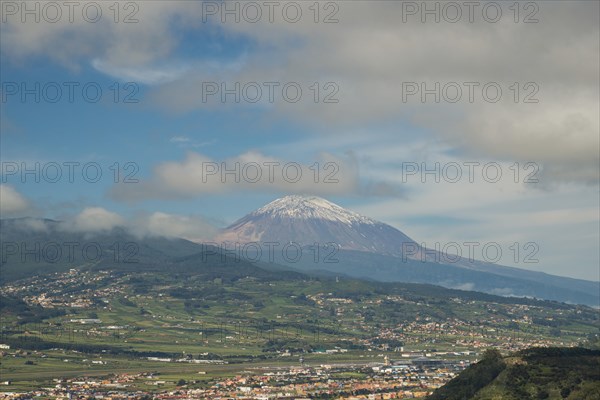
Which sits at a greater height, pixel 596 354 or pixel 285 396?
pixel 596 354

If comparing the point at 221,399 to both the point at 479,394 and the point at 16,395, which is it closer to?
the point at 16,395

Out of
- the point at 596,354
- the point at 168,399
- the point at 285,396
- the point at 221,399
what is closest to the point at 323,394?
the point at 285,396

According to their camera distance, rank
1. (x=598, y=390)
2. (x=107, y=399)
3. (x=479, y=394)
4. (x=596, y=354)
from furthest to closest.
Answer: (x=107, y=399) < (x=596, y=354) < (x=479, y=394) < (x=598, y=390)

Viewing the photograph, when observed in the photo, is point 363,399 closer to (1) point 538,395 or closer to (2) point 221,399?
(2) point 221,399

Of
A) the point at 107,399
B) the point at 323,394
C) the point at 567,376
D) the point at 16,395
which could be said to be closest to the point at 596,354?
the point at 567,376

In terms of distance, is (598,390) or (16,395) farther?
(16,395)

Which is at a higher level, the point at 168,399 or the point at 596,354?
the point at 596,354

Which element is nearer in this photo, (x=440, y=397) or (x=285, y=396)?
(x=440, y=397)

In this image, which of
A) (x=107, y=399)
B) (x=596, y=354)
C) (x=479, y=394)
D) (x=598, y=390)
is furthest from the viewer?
(x=107, y=399)

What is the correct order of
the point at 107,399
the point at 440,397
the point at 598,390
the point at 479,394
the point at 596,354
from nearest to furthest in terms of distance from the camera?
the point at 598,390 → the point at 479,394 → the point at 440,397 → the point at 596,354 → the point at 107,399
